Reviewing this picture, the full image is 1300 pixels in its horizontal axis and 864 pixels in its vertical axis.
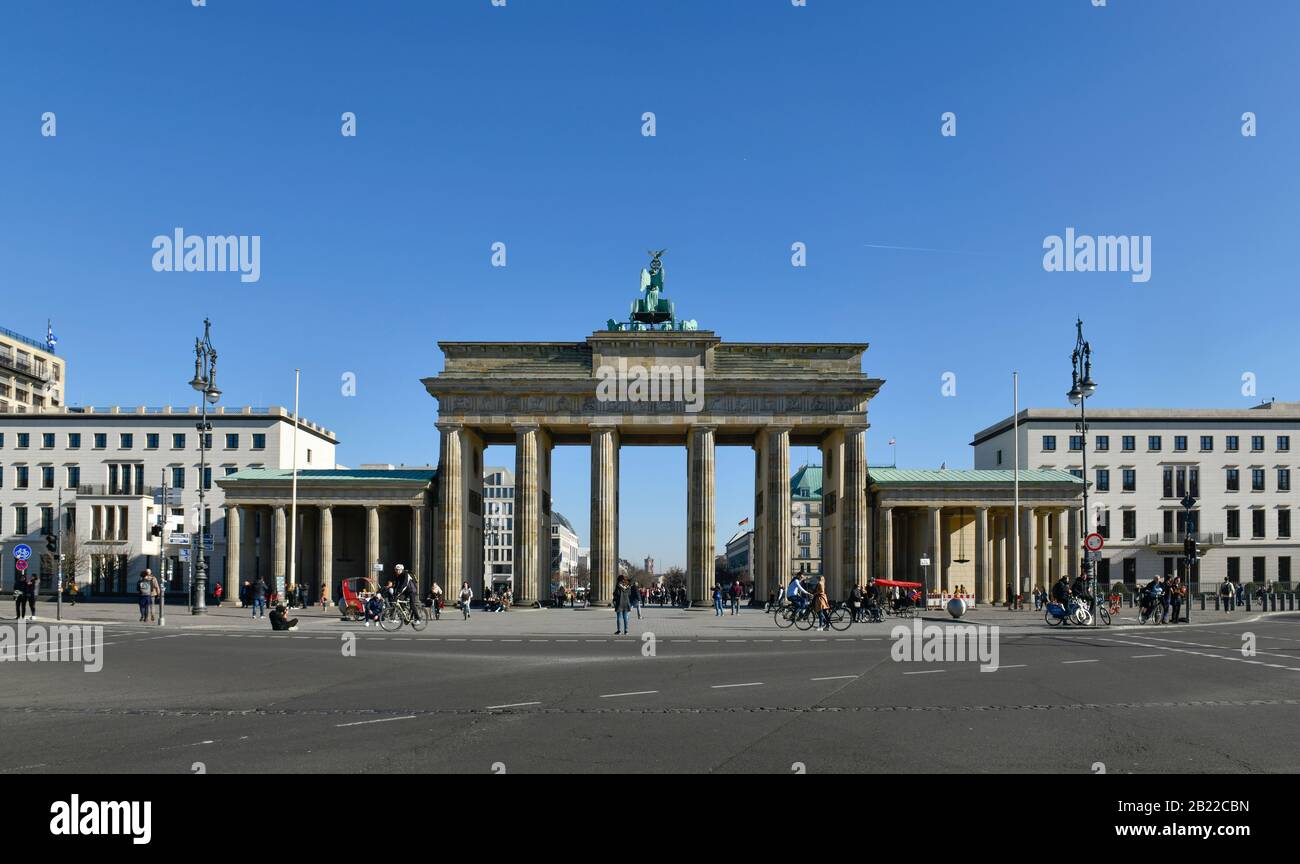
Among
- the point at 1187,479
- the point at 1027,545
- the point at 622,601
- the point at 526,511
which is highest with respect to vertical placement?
the point at 1187,479

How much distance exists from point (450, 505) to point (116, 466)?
38.1 m

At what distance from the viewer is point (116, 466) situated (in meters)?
85.2

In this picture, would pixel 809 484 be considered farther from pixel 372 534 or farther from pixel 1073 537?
pixel 372 534

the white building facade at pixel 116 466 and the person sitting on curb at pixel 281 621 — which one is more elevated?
the white building facade at pixel 116 466

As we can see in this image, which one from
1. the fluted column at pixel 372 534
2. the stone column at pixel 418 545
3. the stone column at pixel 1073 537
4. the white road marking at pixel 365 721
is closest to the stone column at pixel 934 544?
the stone column at pixel 1073 537

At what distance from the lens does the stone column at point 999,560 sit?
7350 centimetres

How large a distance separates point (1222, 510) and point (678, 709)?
84.3 meters

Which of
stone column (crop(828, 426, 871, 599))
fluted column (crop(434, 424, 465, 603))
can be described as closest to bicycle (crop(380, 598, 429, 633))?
fluted column (crop(434, 424, 465, 603))

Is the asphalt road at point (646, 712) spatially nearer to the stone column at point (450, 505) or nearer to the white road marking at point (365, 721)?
the white road marking at point (365, 721)

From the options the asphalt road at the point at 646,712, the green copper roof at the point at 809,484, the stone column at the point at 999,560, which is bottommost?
the stone column at the point at 999,560

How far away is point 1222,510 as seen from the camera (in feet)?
274

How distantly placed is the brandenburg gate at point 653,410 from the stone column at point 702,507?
9 cm

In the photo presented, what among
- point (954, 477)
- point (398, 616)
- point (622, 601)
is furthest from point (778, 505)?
point (398, 616)
